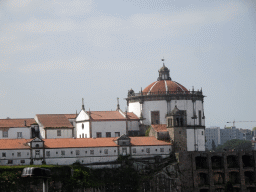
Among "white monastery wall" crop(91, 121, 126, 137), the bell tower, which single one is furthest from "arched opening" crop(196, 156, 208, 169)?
A: "white monastery wall" crop(91, 121, 126, 137)

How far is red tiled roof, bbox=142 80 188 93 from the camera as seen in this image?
91938 millimetres

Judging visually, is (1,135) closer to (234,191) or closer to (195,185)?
(195,185)

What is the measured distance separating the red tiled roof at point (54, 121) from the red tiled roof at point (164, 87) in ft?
63.7

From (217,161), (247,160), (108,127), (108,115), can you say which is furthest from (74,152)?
(247,160)

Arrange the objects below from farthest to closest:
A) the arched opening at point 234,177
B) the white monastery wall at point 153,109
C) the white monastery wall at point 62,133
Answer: the white monastery wall at point 153,109 → the arched opening at point 234,177 → the white monastery wall at point 62,133

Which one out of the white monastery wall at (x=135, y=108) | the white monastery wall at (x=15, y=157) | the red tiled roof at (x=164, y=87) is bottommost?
the white monastery wall at (x=15, y=157)

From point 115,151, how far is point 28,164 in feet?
51.7

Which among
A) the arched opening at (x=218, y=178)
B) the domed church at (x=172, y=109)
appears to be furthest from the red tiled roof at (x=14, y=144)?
the arched opening at (x=218, y=178)

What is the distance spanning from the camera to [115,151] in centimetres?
7669

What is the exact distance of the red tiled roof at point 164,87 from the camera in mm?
91938

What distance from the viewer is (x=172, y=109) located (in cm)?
8950

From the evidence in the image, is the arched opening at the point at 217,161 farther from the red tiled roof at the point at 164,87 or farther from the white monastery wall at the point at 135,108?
the white monastery wall at the point at 135,108

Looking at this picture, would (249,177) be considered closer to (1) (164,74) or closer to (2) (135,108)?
(2) (135,108)

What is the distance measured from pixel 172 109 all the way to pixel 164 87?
575 centimetres
